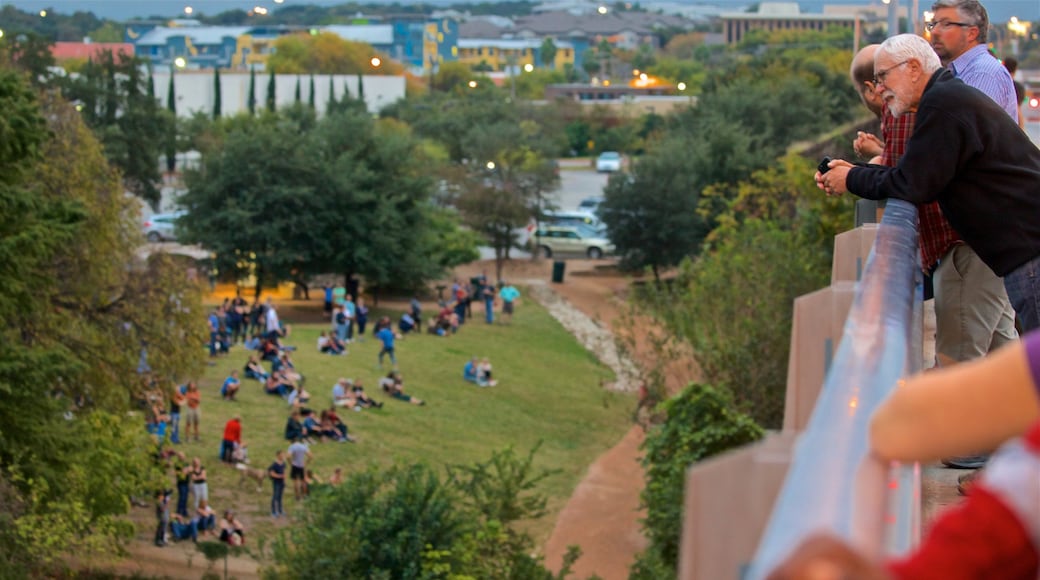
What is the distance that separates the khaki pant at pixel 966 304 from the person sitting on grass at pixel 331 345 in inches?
1206

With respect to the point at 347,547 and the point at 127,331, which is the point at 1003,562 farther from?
the point at 127,331

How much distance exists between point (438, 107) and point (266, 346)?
217 feet

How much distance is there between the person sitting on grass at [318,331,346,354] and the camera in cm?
3516

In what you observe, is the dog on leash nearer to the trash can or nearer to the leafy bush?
the leafy bush

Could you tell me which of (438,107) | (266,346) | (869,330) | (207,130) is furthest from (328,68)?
(869,330)

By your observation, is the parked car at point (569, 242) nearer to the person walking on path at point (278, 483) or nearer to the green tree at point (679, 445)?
the person walking on path at point (278, 483)

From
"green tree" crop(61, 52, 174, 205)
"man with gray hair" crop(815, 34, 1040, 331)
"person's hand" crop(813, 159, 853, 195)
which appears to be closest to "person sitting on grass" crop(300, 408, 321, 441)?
"person's hand" crop(813, 159, 853, 195)

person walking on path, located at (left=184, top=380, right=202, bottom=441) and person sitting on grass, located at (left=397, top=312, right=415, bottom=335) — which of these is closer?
person walking on path, located at (left=184, top=380, right=202, bottom=441)

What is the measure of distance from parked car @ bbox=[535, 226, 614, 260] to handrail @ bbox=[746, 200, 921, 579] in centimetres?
5492

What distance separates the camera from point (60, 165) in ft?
78.9

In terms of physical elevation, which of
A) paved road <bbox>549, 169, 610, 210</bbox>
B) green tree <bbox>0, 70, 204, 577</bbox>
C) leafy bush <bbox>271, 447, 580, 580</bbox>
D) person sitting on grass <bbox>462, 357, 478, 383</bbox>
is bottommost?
paved road <bbox>549, 169, 610, 210</bbox>

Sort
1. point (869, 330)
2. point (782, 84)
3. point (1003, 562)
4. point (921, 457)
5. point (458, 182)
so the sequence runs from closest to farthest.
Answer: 1. point (1003, 562)
2. point (921, 457)
3. point (869, 330)
4. point (458, 182)
5. point (782, 84)

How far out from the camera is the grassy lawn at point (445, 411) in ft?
86.2

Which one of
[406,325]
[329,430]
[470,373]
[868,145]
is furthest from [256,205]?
[868,145]
